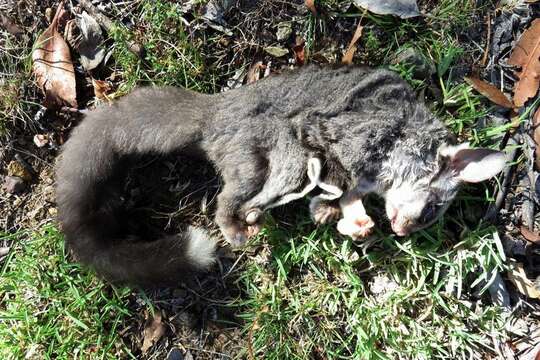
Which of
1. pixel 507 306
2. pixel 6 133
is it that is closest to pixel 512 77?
pixel 507 306

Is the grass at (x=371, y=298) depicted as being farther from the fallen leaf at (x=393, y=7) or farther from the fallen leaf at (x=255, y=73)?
the fallen leaf at (x=393, y=7)

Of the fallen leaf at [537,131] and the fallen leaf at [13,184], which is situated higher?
the fallen leaf at [537,131]

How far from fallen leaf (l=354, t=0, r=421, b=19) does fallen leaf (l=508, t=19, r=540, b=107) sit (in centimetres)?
76

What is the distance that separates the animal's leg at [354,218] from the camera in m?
4.00

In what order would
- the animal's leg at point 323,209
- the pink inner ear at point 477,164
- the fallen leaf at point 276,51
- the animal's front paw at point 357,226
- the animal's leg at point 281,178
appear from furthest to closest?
the fallen leaf at point 276,51, the animal's leg at point 323,209, the animal's front paw at point 357,226, the animal's leg at point 281,178, the pink inner ear at point 477,164

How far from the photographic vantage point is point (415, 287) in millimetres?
4211

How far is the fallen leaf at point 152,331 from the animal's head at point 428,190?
70.1 inches

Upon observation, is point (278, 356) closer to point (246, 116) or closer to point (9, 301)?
point (246, 116)

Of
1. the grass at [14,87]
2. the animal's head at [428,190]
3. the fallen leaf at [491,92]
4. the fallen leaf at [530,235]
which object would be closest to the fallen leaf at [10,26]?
the grass at [14,87]

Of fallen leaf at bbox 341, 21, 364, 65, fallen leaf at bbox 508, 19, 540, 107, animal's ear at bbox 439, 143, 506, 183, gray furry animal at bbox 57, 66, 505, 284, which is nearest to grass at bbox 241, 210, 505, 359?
gray furry animal at bbox 57, 66, 505, 284

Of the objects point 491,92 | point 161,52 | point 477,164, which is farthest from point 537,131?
point 161,52

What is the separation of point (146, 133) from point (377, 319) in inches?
79.9

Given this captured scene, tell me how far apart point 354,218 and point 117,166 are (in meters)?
1.61

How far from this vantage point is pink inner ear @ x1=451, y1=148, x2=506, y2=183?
3697mm
